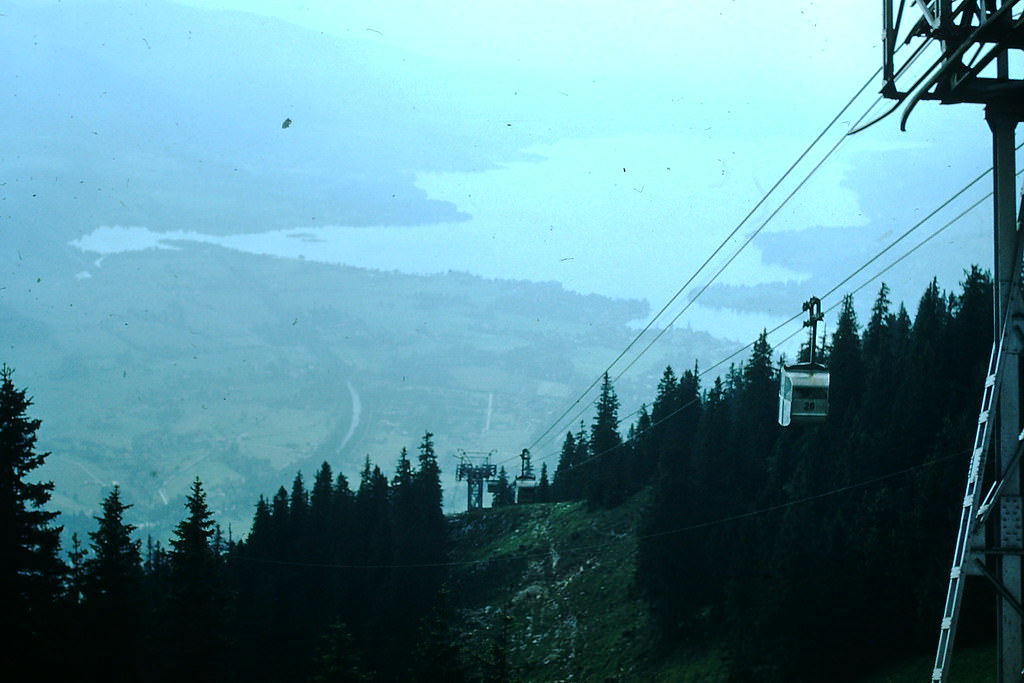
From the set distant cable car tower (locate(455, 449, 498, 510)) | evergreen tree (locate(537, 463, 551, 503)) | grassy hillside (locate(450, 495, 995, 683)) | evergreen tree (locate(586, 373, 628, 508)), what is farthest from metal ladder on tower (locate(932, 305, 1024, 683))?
evergreen tree (locate(537, 463, 551, 503))

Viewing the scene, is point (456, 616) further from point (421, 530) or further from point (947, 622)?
point (947, 622)

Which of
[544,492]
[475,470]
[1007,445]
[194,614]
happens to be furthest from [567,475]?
[1007,445]

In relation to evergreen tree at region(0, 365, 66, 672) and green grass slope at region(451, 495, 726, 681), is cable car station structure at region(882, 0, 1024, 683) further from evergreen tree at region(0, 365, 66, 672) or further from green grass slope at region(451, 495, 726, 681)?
green grass slope at region(451, 495, 726, 681)

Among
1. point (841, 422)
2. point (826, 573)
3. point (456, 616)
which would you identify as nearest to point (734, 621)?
point (826, 573)

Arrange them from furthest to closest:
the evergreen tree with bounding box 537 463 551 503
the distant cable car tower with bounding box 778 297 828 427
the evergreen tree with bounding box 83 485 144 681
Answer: the evergreen tree with bounding box 537 463 551 503 < the evergreen tree with bounding box 83 485 144 681 < the distant cable car tower with bounding box 778 297 828 427

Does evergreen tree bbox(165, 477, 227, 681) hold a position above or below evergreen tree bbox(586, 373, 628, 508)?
below

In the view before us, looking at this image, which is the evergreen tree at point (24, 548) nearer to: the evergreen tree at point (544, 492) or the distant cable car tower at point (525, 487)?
the distant cable car tower at point (525, 487)

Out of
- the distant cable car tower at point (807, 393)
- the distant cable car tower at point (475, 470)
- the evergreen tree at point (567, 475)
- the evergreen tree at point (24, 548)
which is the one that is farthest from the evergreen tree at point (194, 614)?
the evergreen tree at point (567, 475)
